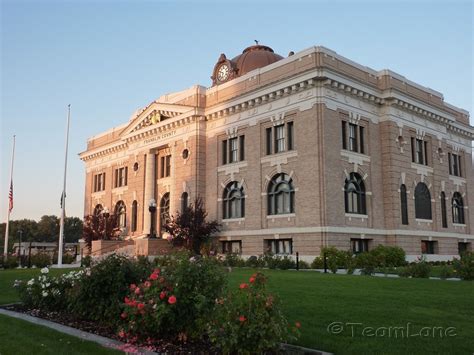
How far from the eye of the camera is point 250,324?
642cm

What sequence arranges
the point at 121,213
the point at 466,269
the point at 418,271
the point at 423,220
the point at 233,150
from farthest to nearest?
the point at 121,213 < the point at 233,150 < the point at 423,220 < the point at 418,271 < the point at 466,269

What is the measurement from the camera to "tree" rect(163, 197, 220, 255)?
111 ft

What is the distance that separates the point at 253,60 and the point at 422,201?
19602mm

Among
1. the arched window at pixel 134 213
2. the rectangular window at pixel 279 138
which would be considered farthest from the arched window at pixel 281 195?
the arched window at pixel 134 213

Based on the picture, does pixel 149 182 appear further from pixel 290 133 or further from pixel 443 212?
pixel 443 212

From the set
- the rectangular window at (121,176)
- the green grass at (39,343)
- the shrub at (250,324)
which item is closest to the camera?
the shrub at (250,324)

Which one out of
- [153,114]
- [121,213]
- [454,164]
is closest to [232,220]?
[153,114]

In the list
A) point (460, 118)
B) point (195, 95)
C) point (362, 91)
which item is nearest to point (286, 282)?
point (362, 91)

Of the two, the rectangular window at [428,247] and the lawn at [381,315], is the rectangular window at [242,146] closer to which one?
the rectangular window at [428,247]

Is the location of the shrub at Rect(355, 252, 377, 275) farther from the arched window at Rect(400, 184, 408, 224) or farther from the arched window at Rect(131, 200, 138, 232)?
the arched window at Rect(131, 200, 138, 232)

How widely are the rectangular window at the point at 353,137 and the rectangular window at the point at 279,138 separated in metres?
4.49

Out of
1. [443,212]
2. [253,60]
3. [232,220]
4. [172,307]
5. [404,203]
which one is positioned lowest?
[172,307]

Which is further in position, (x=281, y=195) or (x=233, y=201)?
(x=233, y=201)

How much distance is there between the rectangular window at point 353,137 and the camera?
31.3 metres
